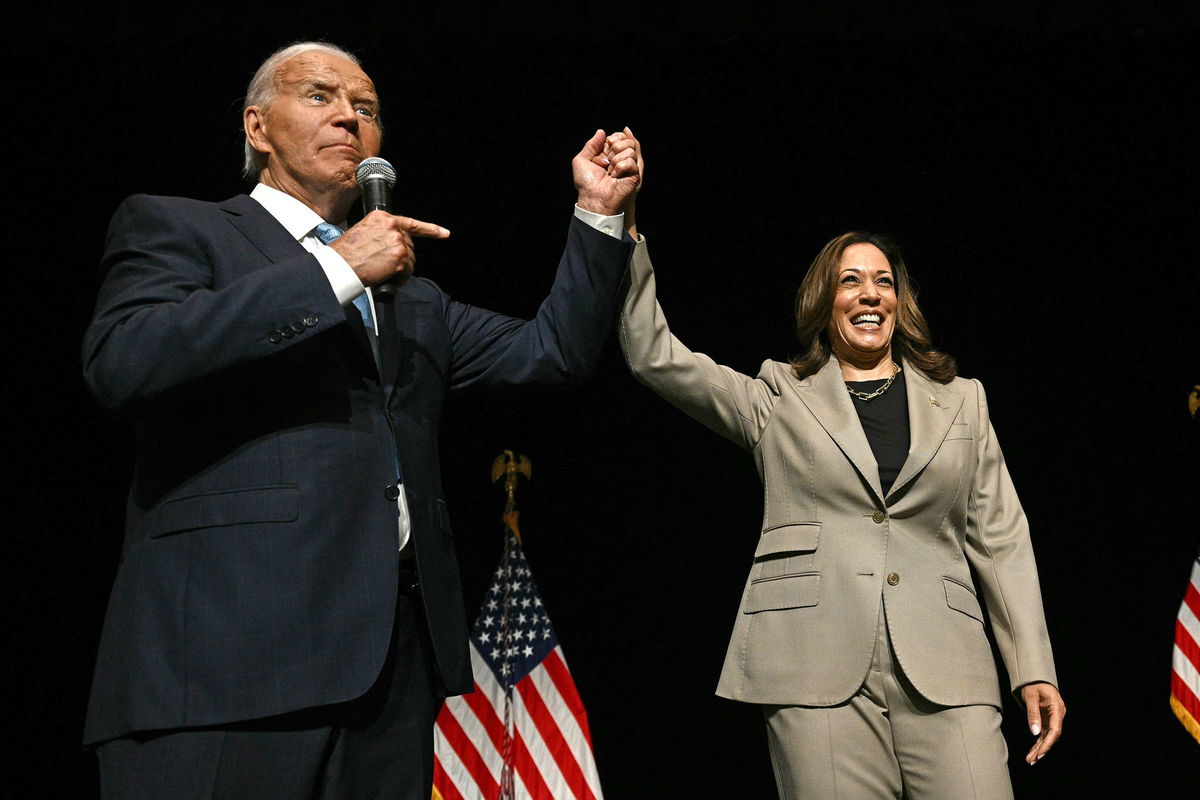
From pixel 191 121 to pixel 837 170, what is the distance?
1.94m

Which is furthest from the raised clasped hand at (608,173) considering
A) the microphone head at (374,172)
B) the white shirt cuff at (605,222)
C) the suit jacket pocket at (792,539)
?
the suit jacket pocket at (792,539)

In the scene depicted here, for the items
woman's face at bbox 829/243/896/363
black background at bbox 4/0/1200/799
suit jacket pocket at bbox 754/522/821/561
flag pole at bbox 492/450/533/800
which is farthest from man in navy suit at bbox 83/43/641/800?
flag pole at bbox 492/450/533/800

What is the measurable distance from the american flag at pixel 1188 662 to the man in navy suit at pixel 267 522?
2.72 m

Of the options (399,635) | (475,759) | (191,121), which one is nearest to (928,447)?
(399,635)

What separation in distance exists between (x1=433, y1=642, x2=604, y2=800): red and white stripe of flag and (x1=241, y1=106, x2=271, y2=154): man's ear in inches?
89.9

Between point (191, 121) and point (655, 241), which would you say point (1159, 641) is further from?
point (191, 121)

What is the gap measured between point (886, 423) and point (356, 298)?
1.38 m

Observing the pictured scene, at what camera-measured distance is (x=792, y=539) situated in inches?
95.7

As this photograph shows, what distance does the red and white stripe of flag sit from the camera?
376cm

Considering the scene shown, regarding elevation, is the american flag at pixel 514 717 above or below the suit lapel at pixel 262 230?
below

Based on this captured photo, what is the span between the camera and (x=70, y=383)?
3670 mm

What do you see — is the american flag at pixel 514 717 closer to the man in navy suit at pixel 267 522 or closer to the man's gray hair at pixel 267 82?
the man's gray hair at pixel 267 82

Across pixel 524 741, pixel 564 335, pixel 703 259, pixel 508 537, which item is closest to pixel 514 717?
pixel 524 741

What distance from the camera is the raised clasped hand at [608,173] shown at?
1837 millimetres
